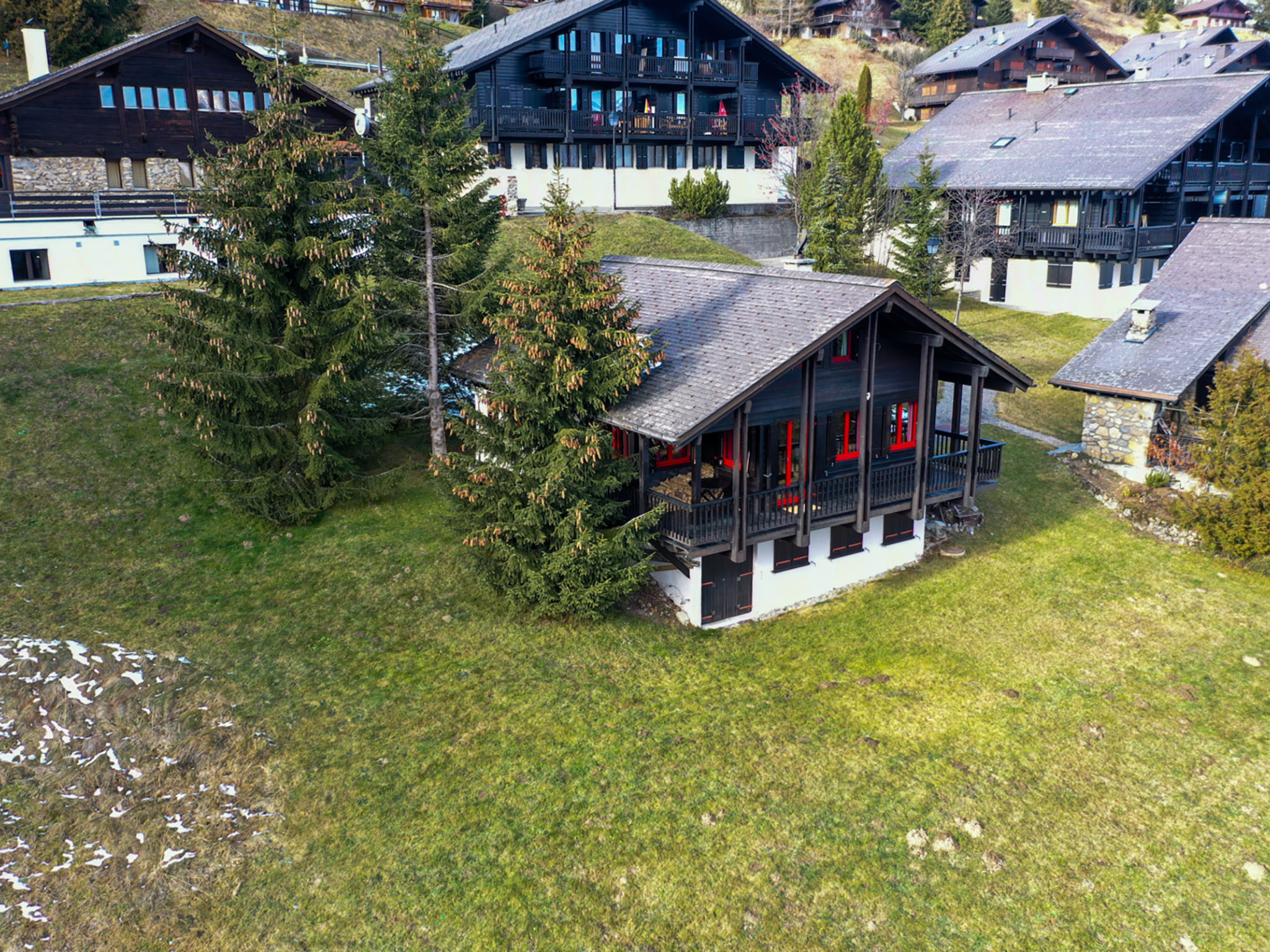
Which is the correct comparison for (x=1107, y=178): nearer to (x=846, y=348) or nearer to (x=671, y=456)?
(x=846, y=348)

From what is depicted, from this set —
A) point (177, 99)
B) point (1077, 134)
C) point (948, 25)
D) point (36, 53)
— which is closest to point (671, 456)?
point (177, 99)

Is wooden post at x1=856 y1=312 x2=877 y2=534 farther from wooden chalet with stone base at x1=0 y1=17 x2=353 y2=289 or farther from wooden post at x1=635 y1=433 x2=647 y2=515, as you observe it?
wooden chalet with stone base at x1=0 y1=17 x2=353 y2=289

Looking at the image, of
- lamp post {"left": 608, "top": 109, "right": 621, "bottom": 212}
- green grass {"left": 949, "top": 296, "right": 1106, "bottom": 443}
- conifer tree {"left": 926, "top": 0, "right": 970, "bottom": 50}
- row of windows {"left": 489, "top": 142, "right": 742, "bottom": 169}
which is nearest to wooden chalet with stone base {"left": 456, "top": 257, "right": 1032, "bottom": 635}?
green grass {"left": 949, "top": 296, "right": 1106, "bottom": 443}

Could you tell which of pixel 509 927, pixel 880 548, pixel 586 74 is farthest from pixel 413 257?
pixel 586 74

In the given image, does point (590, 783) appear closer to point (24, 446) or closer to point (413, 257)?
point (413, 257)

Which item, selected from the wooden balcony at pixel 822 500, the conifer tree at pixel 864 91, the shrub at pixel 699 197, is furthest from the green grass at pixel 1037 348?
the conifer tree at pixel 864 91

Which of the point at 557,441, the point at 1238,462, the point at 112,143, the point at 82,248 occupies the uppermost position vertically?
the point at 112,143
